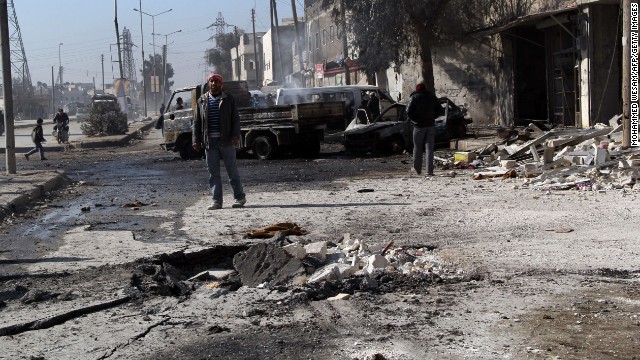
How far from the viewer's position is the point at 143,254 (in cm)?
808

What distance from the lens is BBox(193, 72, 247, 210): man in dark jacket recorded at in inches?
451

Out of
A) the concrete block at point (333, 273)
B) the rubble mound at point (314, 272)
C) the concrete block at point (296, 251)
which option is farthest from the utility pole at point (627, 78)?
the concrete block at point (333, 273)

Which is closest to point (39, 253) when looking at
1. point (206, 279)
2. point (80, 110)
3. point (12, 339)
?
point (206, 279)

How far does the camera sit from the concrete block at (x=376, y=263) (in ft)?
21.9

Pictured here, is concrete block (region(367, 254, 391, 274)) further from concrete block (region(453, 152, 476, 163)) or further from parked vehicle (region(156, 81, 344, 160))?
parked vehicle (region(156, 81, 344, 160))

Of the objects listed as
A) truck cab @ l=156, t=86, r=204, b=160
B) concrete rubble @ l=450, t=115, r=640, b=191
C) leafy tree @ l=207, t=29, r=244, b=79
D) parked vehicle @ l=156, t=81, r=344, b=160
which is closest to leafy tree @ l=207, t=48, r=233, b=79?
leafy tree @ l=207, t=29, r=244, b=79

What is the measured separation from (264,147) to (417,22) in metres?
9.63

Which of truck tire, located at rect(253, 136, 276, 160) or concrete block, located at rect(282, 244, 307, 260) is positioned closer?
concrete block, located at rect(282, 244, 307, 260)

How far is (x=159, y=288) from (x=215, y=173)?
5.34 metres

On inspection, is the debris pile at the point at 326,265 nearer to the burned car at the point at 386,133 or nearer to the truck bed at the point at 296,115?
the truck bed at the point at 296,115

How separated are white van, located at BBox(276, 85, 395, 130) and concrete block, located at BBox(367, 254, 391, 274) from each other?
19.5m

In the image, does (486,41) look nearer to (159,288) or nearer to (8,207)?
(8,207)

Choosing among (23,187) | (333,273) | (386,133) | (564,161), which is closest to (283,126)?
(386,133)

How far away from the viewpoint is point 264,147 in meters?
22.8
